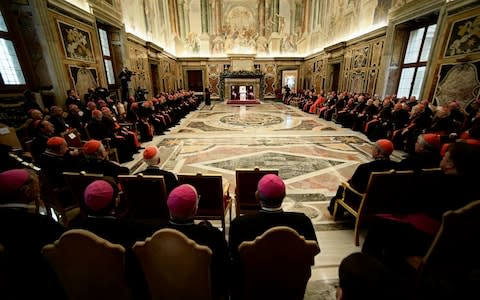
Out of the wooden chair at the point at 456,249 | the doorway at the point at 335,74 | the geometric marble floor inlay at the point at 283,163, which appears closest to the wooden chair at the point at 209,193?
the wooden chair at the point at 456,249

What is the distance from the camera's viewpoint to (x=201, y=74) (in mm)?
19234

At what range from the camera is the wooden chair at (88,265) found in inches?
45.4

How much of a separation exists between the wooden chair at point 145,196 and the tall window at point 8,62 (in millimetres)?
5237

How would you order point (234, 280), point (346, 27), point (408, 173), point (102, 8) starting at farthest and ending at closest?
point (346, 27)
point (102, 8)
point (408, 173)
point (234, 280)

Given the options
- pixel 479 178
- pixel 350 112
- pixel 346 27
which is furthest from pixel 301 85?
pixel 479 178

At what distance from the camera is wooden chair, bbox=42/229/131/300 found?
Answer: 1.15 metres

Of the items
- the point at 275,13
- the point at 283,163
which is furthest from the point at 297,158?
the point at 275,13

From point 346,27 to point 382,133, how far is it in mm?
8064

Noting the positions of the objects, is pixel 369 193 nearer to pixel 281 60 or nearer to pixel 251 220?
pixel 251 220

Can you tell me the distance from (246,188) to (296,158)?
2.94m

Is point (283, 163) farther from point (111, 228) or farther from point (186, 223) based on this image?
point (111, 228)

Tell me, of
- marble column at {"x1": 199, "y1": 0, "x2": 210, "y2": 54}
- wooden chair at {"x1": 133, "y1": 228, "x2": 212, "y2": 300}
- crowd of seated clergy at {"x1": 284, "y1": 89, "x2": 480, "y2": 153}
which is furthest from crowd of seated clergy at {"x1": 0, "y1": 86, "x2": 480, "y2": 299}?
marble column at {"x1": 199, "y1": 0, "x2": 210, "y2": 54}

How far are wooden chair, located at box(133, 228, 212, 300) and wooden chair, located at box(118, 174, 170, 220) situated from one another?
1.05 meters

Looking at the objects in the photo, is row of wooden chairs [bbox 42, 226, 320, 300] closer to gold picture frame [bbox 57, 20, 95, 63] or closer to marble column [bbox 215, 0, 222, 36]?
gold picture frame [bbox 57, 20, 95, 63]
